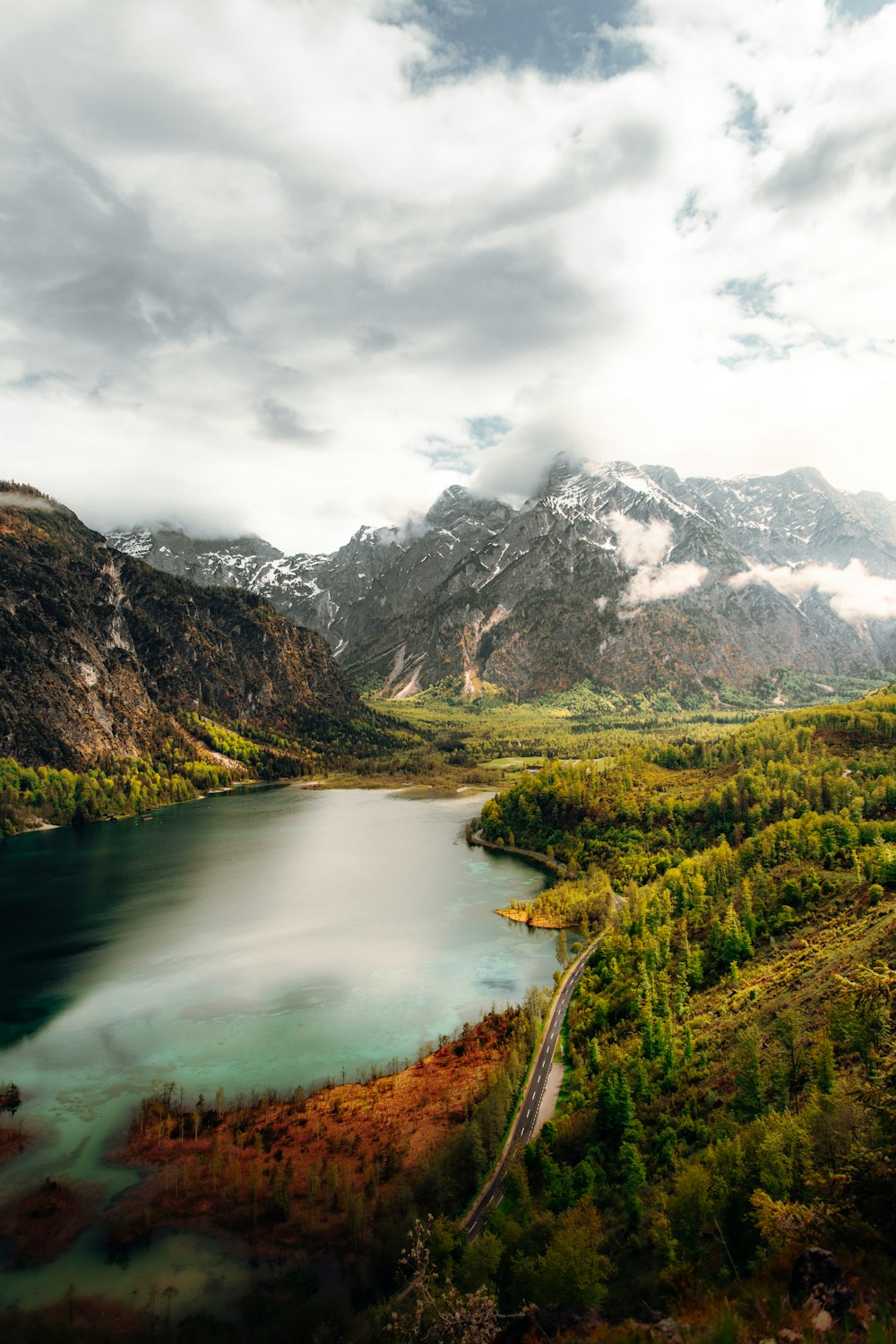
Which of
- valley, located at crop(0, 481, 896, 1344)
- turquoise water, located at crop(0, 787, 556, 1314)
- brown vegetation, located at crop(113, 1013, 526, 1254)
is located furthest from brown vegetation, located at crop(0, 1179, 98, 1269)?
brown vegetation, located at crop(113, 1013, 526, 1254)

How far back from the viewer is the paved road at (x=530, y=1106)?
41531 millimetres

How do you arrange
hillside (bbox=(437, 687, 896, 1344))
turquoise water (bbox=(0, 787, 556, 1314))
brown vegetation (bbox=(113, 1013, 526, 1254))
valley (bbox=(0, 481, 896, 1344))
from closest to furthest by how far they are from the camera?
hillside (bbox=(437, 687, 896, 1344)), valley (bbox=(0, 481, 896, 1344)), brown vegetation (bbox=(113, 1013, 526, 1254)), turquoise water (bbox=(0, 787, 556, 1314))

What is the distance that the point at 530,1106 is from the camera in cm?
5169

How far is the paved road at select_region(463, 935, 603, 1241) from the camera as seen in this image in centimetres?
4153

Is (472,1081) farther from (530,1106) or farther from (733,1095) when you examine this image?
(733,1095)

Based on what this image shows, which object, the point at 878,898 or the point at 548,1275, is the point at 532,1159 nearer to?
the point at 548,1275

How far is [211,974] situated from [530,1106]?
40.9 meters

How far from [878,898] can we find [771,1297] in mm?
54502

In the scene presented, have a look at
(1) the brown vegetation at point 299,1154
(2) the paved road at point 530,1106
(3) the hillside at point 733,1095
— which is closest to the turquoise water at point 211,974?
(1) the brown vegetation at point 299,1154

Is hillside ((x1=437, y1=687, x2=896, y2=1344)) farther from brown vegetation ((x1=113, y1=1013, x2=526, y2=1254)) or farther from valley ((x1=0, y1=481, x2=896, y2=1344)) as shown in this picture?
brown vegetation ((x1=113, y1=1013, x2=526, y2=1254))

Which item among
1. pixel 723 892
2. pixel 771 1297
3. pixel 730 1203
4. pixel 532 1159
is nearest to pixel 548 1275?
pixel 730 1203

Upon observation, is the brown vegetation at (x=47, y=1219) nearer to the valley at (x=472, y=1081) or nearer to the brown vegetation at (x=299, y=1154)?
the valley at (x=472, y=1081)

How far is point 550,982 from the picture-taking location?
74438 millimetres

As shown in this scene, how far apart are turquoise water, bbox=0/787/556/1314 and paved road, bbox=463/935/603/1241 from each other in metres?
5.09
